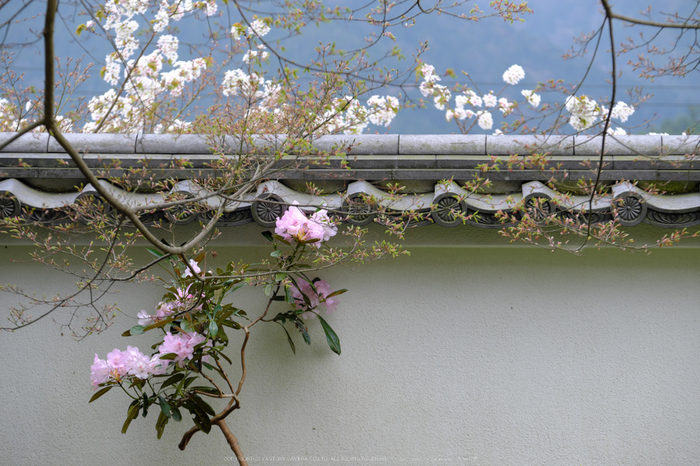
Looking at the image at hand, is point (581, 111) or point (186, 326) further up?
point (581, 111)

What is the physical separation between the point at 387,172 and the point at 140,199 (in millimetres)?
1250

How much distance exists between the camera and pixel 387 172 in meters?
2.54

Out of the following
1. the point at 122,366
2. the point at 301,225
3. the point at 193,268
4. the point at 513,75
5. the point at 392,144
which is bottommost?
the point at 122,366

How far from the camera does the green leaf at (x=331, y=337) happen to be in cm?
276

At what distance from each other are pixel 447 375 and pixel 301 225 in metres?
1.18

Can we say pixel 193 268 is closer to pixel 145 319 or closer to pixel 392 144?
pixel 145 319

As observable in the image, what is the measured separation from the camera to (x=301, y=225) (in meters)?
2.47

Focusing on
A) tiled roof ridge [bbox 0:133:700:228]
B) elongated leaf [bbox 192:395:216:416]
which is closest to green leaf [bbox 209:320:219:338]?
elongated leaf [bbox 192:395:216:416]

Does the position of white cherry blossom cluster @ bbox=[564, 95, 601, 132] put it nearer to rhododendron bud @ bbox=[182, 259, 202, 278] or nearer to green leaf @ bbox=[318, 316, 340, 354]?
green leaf @ bbox=[318, 316, 340, 354]

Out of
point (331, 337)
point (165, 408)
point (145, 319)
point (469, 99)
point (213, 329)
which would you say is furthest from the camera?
point (469, 99)

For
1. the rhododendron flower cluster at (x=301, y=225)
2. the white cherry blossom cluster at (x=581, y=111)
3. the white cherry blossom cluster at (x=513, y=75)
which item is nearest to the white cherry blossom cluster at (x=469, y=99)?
the white cherry blossom cluster at (x=513, y=75)

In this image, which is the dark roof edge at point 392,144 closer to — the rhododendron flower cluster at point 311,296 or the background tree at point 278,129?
the background tree at point 278,129

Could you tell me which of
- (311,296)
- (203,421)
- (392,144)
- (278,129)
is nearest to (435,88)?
(392,144)

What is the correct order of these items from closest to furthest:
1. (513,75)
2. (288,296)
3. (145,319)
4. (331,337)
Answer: (145,319) → (288,296) → (331,337) → (513,75)
